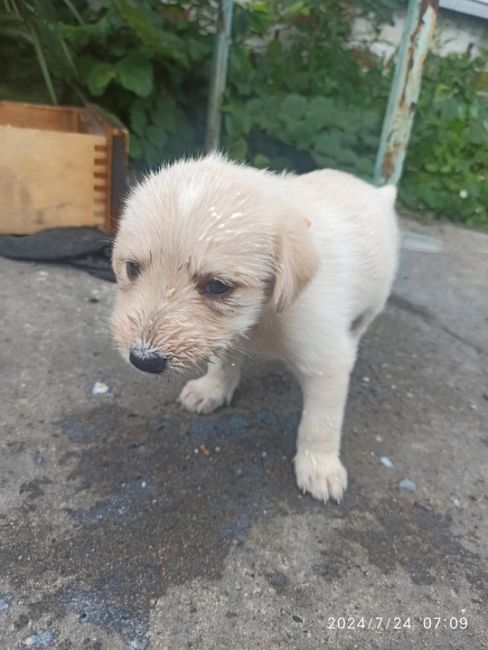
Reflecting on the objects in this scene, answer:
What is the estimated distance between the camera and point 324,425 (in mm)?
2162

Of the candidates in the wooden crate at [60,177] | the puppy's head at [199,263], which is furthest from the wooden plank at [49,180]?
the puppy's head at [199,263]

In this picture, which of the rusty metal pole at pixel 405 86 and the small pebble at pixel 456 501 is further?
the rusty metal pole at pixel 405 86

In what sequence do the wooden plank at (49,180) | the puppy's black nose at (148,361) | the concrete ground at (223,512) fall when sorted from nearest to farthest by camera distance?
the puppy's black nose at (148,361) < the concrete ground at (223,512) < the wooden plank at (49,180)

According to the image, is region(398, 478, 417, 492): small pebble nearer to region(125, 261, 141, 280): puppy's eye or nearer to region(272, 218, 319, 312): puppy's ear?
region(272, 218, 319, 312): puppy's ear

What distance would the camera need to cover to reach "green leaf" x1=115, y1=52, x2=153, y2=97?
426 cm

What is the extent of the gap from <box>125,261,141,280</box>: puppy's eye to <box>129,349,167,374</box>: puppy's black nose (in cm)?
28

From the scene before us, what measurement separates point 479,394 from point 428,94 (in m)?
3.94

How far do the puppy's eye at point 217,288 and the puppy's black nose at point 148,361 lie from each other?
10.2 inches

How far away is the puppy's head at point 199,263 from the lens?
1.66m

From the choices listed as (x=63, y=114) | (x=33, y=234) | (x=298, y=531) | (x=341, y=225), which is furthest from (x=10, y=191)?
(x=298, y=531)

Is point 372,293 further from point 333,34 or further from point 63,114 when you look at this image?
point 333,34

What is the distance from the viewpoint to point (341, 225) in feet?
7.71

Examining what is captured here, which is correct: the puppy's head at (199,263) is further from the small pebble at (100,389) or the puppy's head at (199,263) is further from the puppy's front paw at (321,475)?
the small pebble at (100,389)

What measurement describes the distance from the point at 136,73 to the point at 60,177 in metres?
1.20
